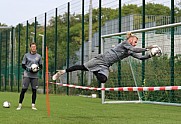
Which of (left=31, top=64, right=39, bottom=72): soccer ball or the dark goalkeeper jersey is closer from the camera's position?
the dark goalkeeper jersey

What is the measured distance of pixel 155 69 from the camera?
1628cm

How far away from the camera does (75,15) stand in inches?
1056

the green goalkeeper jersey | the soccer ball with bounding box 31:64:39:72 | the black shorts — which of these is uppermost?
the green goalkeeper jersey

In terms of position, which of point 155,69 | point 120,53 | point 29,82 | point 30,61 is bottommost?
point 29,82

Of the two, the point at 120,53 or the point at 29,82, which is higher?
the point at 120,53

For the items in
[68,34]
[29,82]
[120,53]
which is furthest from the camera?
[68,34]

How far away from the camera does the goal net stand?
Answer: 15992mm

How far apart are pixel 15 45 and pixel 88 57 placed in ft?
38.9

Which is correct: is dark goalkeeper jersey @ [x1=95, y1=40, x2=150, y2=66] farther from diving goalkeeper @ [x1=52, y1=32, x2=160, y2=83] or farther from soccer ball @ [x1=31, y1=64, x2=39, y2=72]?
soccer ball @ [x1=31, y1=64, x2=39, y2=72]

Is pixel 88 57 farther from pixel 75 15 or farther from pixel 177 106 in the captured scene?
pixel 177 106

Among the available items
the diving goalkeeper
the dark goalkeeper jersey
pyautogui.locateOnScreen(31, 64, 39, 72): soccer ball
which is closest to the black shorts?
pyautogui.locateOnScreen(31, 64, 39, 72): soccer ball

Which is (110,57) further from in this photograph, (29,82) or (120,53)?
(29,82)

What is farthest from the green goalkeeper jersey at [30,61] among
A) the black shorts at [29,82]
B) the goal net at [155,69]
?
the goal net at [155,69]

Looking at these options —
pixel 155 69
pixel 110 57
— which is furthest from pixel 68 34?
pixel 110 57
